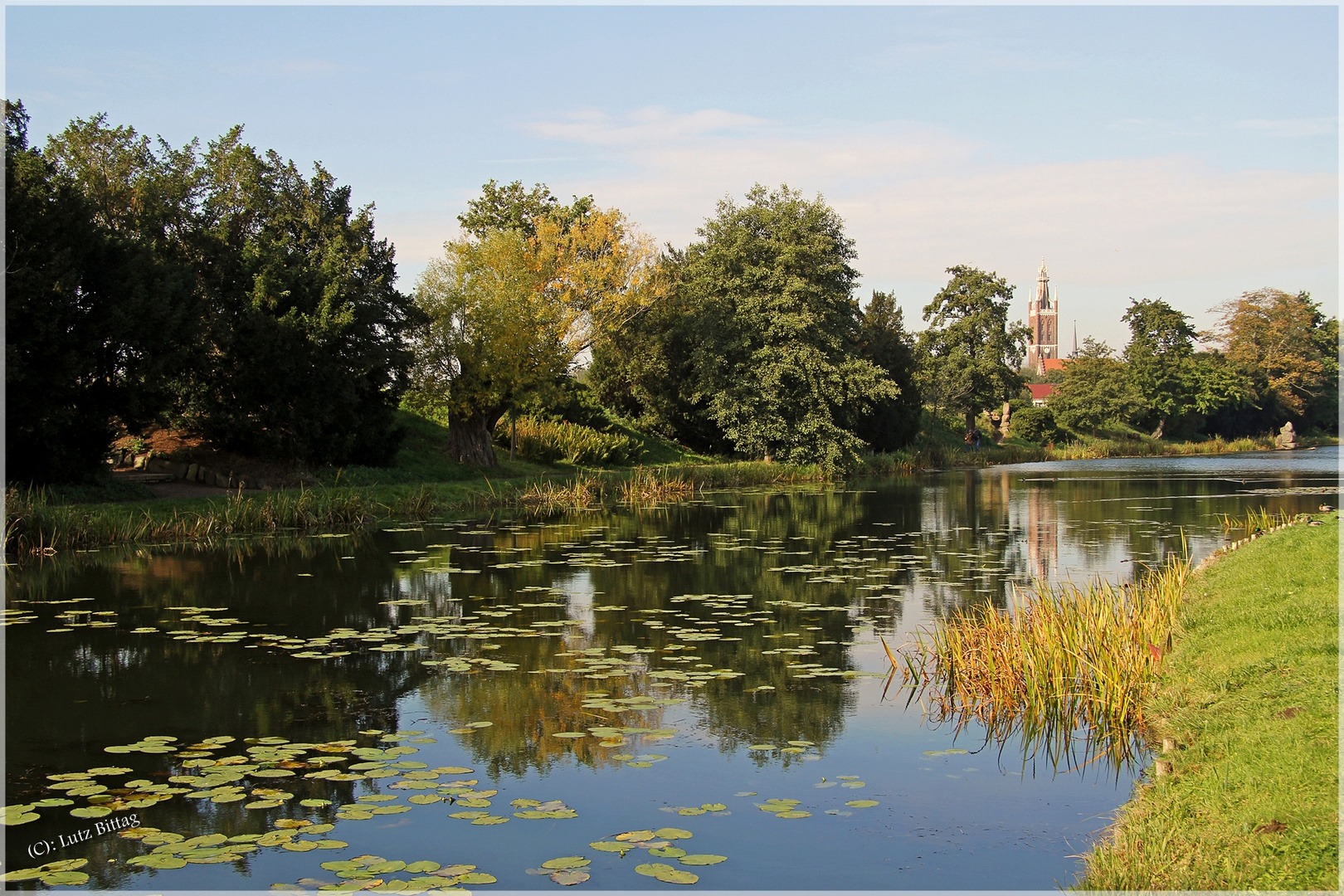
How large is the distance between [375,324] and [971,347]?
41.3 meters

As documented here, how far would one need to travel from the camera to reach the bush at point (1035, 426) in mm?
66562

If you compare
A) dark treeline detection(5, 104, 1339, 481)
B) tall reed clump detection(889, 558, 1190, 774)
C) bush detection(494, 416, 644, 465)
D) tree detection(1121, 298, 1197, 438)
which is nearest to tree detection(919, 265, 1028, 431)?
dark treeline detection(5, 104, 1339, 481)

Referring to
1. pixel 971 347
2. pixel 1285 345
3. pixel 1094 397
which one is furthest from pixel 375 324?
pixel 1285 345

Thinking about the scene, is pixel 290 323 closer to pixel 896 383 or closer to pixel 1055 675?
pixel 1055 675

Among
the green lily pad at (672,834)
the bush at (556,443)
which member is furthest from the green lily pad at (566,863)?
the bush at (556,443)

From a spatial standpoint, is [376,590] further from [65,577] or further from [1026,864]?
[1026,864]

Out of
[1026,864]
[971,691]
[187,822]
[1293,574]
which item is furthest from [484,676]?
[1293,574]

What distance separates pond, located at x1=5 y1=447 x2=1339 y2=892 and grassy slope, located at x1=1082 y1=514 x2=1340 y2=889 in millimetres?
493

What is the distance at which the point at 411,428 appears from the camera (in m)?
35.3

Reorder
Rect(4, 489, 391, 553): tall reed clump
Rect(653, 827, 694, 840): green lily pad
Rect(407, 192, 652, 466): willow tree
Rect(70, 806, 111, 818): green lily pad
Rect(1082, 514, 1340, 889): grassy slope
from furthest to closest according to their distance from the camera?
Rect(407, 192, 652, 466): willow tree, Rect(4, 489, 391, 553): tall reed clump, Rect(70, 806, 111, 818): green lily pad, Rect(653, 827, 694, 840): green lily pad, Rect(1082, 514, 1340, 889): grassy slope

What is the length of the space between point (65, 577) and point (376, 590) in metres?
4.80

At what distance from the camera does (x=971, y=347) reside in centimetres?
6222

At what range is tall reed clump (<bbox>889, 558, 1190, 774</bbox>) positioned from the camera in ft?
25.0

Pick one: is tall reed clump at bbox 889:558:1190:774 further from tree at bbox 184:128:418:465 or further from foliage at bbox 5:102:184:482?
tree at bbox 184:128:418:465
